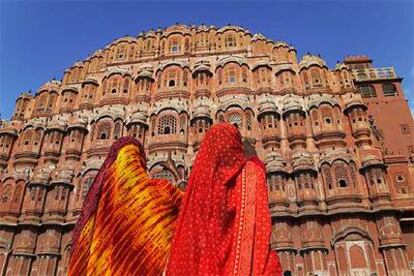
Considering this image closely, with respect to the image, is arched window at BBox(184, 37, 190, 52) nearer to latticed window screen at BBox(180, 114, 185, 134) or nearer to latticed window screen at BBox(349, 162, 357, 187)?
latticed window screen at BBox(180, 114, 185, 134)

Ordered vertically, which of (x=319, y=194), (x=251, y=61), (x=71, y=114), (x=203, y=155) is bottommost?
(x=203, y=155)

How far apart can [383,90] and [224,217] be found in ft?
73.5

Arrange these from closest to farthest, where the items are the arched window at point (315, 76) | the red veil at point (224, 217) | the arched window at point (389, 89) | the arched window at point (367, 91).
Result: the red veil at point (224, 217) → the arched window at point (315, 76) → the arched window at point (389, 89) → the arched window at point (367, 91)

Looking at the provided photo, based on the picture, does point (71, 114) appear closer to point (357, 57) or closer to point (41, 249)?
point (41, 249)

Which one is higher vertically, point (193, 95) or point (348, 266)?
point (193, 95)

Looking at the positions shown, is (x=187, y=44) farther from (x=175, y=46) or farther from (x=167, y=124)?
(x=167, y=124)

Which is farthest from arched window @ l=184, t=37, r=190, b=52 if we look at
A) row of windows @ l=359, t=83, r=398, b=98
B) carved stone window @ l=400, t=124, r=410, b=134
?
carved stone window @ l=400, t=124, r=410, b=134

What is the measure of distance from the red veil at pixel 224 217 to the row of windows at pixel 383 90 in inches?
852

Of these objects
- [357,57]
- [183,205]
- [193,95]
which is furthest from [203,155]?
[357,57]

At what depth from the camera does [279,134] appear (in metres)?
18.6

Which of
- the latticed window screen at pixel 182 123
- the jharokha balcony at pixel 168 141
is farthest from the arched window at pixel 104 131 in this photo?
the latticed window screen at pixel 182 123

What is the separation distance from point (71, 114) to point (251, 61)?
10.6 m

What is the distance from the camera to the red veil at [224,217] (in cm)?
246

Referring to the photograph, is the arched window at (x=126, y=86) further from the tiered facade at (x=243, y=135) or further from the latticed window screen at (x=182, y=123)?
the latticed window screen at (x=182, y=123)
